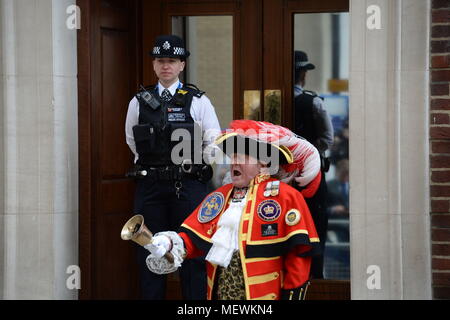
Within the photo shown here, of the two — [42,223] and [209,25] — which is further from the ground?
[209,25]

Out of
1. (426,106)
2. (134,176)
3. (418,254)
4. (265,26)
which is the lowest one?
(418,254)

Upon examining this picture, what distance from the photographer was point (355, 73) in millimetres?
5949

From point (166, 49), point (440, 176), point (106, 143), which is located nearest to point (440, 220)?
point (440, 176)

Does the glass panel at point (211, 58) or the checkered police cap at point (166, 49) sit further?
the glass panel at point (211, 58)

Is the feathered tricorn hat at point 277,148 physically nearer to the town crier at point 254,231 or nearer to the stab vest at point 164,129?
the town crier at point 254,231

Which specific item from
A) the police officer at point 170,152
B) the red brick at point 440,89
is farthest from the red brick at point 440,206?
the police officer at point 170,152

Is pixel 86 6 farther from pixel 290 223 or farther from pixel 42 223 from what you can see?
pixel 290 223

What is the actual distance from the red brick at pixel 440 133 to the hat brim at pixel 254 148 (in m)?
1.22

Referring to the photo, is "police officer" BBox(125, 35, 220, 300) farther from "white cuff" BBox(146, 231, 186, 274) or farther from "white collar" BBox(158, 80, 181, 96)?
"white cuff" BBox(146, 231, 186, 274)

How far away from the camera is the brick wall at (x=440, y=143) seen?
5840mm

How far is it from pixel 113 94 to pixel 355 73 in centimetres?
197

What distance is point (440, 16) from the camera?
5844mm

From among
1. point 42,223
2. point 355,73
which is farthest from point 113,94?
point 355,73
